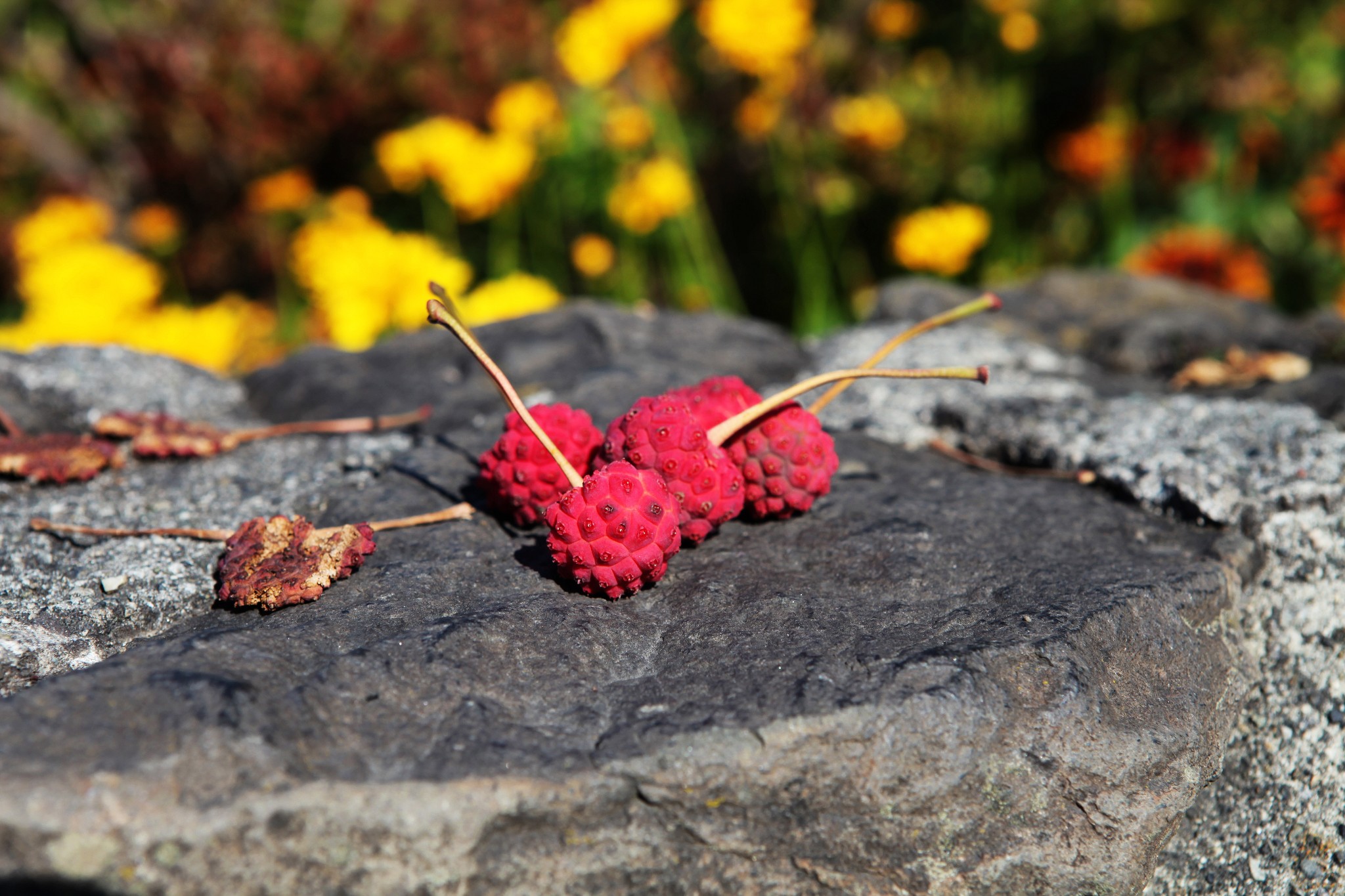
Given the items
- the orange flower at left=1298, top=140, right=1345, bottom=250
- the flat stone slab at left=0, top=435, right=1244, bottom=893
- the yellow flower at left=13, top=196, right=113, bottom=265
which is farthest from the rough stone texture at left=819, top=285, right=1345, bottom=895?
the yellow flower at left=13, top=196, right=113, bottom=265

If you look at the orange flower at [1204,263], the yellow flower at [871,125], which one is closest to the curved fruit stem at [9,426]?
the yellow flower at [871,125]

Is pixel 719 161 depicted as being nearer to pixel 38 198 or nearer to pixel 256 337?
pixel 256 337

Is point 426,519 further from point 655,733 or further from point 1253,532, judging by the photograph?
point 1253,532

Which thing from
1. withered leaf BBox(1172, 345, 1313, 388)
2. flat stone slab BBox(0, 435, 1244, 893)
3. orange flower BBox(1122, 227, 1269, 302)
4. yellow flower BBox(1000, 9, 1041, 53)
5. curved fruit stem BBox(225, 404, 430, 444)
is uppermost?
yellow flower BBox(1000, 9, 1041, 53)

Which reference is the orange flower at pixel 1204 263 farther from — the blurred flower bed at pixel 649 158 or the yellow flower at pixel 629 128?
the yellow flower at pixel 629 128

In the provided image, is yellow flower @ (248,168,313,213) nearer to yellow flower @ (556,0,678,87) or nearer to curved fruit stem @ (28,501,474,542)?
yellow flower @ (556,0,678,87)

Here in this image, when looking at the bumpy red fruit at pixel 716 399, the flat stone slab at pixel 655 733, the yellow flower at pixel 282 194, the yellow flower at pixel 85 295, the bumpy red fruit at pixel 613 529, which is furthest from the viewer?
the yellow flower at pixel 282 194
